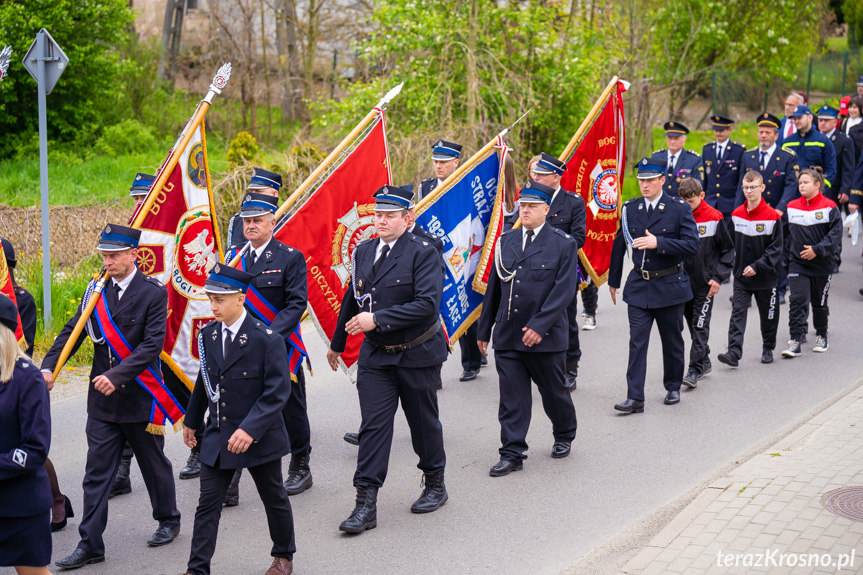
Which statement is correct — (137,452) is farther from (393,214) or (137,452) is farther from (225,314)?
(393,214)

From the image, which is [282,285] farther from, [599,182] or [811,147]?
[811,147]

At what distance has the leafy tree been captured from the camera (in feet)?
59.6

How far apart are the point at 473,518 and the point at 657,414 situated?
8.83ft

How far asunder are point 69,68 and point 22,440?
1683cm

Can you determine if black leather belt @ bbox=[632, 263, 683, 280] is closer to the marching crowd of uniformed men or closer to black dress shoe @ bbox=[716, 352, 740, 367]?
the marching crowd of uniformed men

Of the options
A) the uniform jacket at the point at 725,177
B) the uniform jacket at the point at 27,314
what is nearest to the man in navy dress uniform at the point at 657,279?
the uniform jacket at the point at 725,177

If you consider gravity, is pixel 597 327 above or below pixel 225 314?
below

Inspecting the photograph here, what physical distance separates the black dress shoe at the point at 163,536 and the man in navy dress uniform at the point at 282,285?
97cm

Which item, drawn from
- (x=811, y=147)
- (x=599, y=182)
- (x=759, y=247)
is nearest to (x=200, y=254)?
(x=599, y=182)

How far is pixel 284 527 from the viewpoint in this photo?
5402mm

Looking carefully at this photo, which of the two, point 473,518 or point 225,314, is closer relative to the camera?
point 225,314

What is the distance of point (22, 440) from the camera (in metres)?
4.42

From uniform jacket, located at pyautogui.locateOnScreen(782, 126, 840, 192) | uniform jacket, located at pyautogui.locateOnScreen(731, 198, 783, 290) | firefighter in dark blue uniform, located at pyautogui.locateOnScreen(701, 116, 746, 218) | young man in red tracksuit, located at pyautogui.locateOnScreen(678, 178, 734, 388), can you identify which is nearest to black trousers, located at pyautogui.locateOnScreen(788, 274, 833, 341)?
uniform jacket, located at pyautogui.locateOnScreen(731, 198, 783, 290)

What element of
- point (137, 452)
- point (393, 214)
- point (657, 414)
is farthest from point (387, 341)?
point (657, 414)
